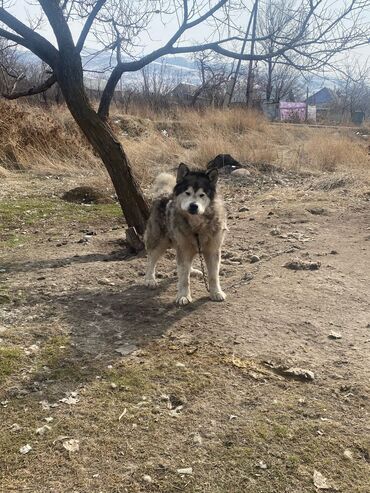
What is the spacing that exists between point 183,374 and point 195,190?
6.18ft

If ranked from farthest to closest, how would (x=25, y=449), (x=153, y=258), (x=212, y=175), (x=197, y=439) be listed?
(x=153, y=258)
(x=212, y=175)
(x=197, y=439)
(x=25, y=449)

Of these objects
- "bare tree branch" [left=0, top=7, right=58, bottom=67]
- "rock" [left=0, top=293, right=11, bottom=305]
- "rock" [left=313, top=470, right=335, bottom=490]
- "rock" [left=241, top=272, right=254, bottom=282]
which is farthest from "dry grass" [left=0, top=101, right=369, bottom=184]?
"rock" [left=313, top=470, right=335, bottom=490]

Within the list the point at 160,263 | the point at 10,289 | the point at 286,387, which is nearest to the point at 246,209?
the point at 160,263

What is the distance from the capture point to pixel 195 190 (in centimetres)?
459

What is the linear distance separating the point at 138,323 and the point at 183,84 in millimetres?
34750

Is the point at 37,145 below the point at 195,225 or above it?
above

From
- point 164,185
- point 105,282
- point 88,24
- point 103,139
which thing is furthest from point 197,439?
point 88,24

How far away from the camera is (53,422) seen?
274 centimetres

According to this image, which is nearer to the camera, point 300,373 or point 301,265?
point 300,373

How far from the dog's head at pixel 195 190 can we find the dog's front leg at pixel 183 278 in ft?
1.44

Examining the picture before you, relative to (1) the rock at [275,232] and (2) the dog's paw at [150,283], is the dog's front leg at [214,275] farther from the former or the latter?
(1) the rock at [275,232]

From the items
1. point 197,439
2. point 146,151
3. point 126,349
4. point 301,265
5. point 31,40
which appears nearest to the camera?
point 197,439

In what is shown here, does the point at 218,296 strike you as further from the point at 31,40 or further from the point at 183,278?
the point at 31,40

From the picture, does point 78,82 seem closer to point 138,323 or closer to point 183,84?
point 138,323
